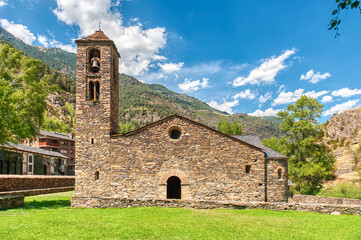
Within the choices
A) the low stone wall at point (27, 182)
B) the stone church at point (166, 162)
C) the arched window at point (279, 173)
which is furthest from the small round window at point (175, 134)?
the low stone wall at point (27, 182)

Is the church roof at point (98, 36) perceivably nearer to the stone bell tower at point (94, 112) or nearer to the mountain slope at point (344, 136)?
the stone bell tower at point (94, 112)

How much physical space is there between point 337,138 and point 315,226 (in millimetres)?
48829

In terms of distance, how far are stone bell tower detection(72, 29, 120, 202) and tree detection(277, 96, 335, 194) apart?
72.5 ft

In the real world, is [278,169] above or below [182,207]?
above

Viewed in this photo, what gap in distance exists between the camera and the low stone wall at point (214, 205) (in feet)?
43.4

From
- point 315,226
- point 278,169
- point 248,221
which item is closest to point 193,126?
point 278,169

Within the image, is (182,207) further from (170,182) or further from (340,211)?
(340,211)

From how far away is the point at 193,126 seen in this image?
1738cm

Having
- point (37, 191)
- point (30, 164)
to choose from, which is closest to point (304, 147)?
point (37, 191)

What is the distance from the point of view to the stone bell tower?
17.0 metres

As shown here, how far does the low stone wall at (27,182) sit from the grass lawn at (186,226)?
13.3 m

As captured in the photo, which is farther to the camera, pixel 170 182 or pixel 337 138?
pixel 337 138

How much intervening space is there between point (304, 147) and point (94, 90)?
24.7 m

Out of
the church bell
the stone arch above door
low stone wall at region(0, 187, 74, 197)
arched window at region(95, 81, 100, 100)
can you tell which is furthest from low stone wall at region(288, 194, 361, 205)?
low stone wall at region(0, 187, 74, 197)
